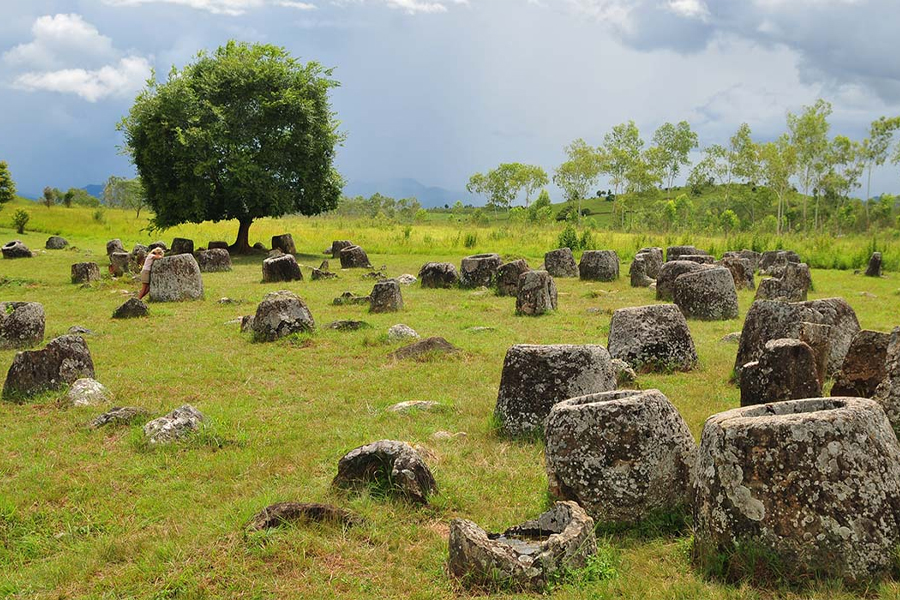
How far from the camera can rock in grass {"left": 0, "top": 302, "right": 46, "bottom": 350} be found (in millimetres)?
13602

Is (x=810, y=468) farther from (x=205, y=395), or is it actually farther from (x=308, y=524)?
(x=205, y=395)

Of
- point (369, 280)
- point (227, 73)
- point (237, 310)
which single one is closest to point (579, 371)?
point (237, 310)

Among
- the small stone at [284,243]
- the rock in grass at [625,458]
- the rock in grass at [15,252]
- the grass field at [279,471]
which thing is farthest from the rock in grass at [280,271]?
the rock in grass at [625,458]

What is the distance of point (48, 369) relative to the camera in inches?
400

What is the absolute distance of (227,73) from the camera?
36.2m

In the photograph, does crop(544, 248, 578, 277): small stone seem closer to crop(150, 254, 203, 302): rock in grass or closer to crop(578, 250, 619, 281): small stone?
crop(578, 250, 619, 281): small stone

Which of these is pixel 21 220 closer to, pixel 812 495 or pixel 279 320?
pixel 279 320

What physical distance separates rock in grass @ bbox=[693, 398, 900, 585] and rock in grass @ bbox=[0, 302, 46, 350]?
530 inches

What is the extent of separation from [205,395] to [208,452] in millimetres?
2855

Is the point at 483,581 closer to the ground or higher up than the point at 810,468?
closer to the ground

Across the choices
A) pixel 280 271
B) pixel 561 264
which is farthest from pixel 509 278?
pixel 280 271

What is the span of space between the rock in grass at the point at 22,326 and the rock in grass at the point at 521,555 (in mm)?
11941

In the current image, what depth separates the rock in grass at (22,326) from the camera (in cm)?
1360

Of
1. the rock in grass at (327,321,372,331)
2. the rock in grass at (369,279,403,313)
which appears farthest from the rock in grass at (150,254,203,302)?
the rock in grass at (327,321,372,331)
